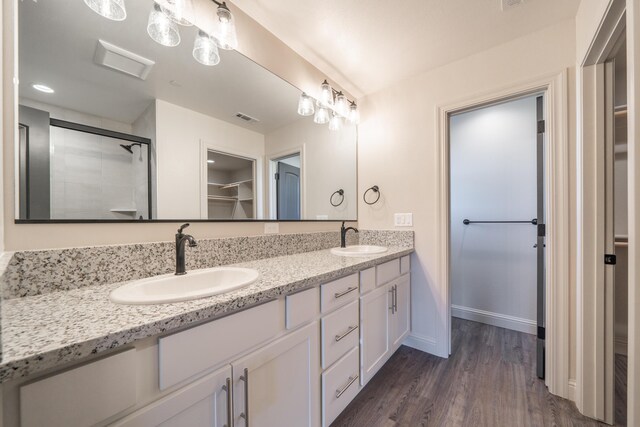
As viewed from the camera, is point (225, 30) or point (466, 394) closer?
point (225, 30)

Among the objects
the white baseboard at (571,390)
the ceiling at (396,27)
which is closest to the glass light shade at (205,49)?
the ceiling at (396,27)

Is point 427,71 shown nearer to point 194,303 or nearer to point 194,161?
point 194,161

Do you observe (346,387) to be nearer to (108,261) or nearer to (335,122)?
(108,261)

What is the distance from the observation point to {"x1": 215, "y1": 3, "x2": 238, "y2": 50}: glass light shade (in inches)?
48.8

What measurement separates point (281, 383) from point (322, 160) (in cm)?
157

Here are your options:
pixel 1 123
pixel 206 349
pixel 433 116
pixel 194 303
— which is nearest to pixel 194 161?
pixel 1 123

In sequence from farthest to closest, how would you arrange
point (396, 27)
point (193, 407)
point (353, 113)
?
point (353, 113), point (396, 27), point (193, 407)

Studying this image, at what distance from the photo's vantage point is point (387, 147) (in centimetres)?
217

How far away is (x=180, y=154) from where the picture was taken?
1.19 meters

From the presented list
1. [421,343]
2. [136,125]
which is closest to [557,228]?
[421,343]

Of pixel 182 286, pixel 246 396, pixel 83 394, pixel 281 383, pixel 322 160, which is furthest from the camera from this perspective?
pixel 322 160

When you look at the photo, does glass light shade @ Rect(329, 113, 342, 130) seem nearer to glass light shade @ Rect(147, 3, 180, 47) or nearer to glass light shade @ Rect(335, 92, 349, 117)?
glass light shade @ Rect(335, 92, 349, 117)

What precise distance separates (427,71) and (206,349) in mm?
2329

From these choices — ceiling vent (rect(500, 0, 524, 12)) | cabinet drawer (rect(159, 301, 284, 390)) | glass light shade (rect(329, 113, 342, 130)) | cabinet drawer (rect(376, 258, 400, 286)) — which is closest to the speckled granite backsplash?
cabinet drawer (rect(159, 301, 284, 390))
